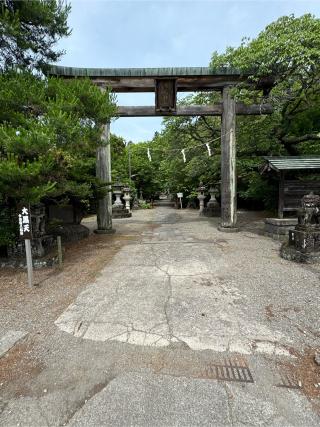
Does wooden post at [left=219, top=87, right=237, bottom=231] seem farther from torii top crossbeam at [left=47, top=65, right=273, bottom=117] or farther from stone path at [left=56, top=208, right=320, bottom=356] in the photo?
stone path at [left=56, top=208, right=320, bottom=356]

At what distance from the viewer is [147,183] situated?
2855 centimetres

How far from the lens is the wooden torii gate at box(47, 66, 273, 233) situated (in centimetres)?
855

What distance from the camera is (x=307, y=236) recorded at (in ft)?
17.8

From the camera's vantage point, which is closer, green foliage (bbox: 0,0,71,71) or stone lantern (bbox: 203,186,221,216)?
green foliage (bbox: 0,0,71,71)

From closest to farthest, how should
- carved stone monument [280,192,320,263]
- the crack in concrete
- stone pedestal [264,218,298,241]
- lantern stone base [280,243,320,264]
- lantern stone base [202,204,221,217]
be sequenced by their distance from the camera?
the crack in concrete → lantern stone base [280,243,320,264] → carved stone monument [280,192,320,263] → stone pedestal [264,218,298,241] → lantern stone base [202,204,221,217]

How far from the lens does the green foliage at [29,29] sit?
507cm

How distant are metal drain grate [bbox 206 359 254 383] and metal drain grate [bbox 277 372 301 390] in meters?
0.27

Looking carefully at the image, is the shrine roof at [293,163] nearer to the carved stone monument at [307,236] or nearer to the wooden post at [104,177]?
the carved stone monument at [307,236]

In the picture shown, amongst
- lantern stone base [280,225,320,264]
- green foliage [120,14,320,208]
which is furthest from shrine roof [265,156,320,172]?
lantern stone base [280,225,320,264]

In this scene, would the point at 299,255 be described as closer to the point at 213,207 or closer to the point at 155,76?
the point at 155,76

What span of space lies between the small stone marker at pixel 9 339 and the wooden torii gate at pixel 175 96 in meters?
6.37

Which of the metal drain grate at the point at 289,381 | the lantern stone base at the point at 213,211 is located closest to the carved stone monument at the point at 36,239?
the metal drain grate at the point at 289,381

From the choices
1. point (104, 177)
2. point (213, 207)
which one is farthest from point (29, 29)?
point (213, 207)

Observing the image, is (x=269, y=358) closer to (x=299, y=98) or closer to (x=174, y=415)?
(x=174, y=415)
